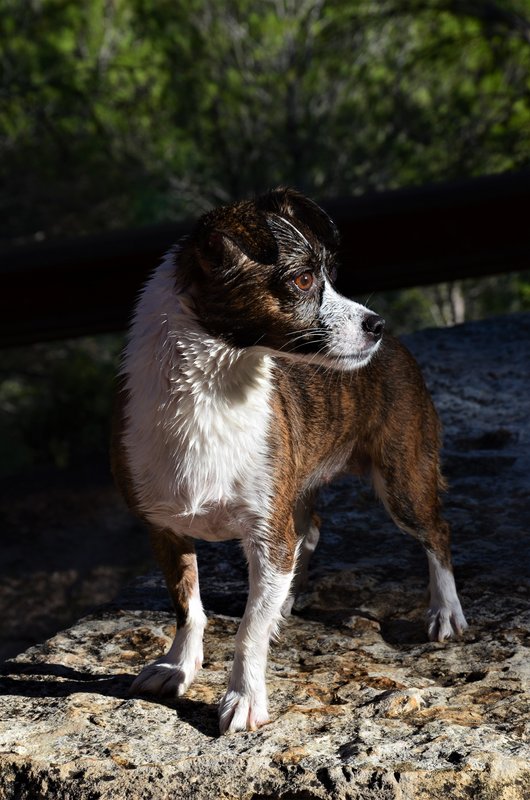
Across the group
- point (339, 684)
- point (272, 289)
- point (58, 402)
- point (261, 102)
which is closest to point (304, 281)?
point (272, 289)

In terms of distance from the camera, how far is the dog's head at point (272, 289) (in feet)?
8.48

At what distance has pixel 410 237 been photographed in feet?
15.1

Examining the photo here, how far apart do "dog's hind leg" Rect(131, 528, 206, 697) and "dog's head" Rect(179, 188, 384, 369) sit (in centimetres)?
68

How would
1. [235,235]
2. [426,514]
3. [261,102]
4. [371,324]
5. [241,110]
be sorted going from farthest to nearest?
[241,110] → [261,102] → [426,514] → [371,324] → [235,235]

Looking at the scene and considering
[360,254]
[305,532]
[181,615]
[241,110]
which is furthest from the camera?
[241,110]

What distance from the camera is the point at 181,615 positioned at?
289 centimetres

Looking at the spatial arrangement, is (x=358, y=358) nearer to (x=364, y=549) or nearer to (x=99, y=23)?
(x=364, y=549)

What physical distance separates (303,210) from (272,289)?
1.01ft

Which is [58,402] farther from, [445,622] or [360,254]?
[445,622]

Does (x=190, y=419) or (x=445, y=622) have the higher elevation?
(x=190, y=419)

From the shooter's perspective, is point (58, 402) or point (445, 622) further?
point (58, 402)

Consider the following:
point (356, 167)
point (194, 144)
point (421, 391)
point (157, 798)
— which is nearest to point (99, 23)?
point (194, 144)

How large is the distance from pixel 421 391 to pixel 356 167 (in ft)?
44.4

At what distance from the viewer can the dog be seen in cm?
261
